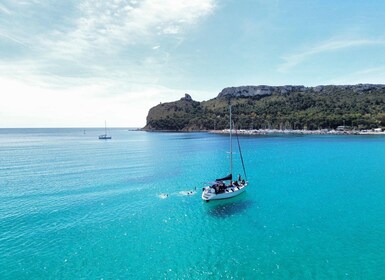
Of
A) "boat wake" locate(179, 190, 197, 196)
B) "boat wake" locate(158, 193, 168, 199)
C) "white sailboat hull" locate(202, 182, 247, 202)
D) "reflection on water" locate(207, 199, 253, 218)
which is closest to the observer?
"reflection on water" locate(207, 199, 253, 218)

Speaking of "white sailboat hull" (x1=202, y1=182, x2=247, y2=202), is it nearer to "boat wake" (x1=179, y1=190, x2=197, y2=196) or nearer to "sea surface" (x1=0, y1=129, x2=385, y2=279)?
"sea surface" (x1=0, y1=129, x2=385, y2=279)

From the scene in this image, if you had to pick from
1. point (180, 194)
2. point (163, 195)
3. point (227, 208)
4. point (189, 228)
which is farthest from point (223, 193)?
point (163, 195)

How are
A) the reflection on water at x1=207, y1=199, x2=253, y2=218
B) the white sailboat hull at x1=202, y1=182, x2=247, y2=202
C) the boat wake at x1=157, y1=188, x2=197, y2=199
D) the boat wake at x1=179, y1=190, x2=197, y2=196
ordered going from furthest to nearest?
the boat wake at x1=179, y1=190, x2=197, y2=196 < the boat wake at x1=157, y1=188, x2=197, y2=199 < the white sailboat hull at x1=202, y1=182, x2=247, y2=202 < the reflection on water at x1=207, y1=199, x2=253, y2=218

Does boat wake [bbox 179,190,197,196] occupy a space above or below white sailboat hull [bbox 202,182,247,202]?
below

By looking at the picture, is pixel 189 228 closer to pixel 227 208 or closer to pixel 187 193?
pixel 227 208

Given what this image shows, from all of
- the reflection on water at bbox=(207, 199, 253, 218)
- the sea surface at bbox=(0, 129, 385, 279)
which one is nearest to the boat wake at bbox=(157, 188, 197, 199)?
the sea surface at bbox=(0, 129, 385, 279)

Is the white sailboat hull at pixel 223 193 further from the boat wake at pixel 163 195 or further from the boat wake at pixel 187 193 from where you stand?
the boat wake at pixel 163 195

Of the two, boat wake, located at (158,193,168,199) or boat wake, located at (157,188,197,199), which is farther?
boat wake, located at (157,188,197,199)

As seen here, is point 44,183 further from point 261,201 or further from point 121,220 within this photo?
point 261,201
